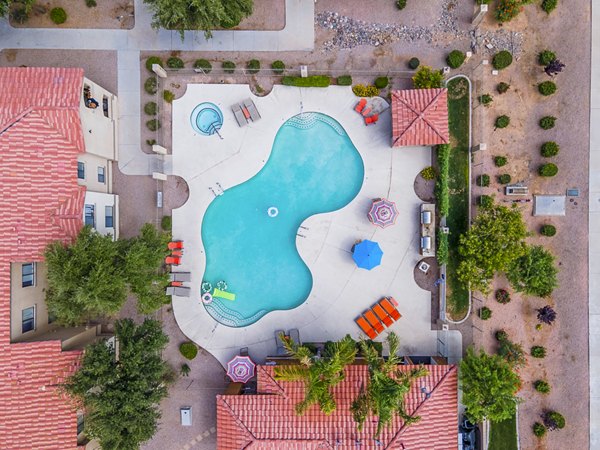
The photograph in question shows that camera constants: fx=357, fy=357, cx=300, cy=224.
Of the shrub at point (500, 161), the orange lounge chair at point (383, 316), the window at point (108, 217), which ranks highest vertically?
the shrub at point (500, 161)

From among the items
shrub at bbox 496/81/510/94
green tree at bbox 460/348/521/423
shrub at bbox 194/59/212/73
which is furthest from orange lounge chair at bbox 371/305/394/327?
shrub at bbox 194/59/212/73

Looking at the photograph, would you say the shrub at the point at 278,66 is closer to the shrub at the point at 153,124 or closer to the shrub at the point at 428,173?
the shrub at the point at 153,124

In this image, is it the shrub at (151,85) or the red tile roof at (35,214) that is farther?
the shrub at (151,85)

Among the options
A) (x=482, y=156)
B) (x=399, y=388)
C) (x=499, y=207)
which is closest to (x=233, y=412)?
(x=399, y=388)

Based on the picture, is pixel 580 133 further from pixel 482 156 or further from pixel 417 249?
pixel 417 249

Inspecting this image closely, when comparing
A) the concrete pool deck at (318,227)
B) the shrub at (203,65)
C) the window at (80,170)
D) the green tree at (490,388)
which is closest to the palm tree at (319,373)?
the concrete pool deck at (318,227)

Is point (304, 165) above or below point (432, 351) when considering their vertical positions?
above

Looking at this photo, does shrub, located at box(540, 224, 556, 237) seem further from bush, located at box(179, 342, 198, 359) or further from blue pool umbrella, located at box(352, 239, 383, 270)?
bush, located at box(179, 342, 198, 359)
